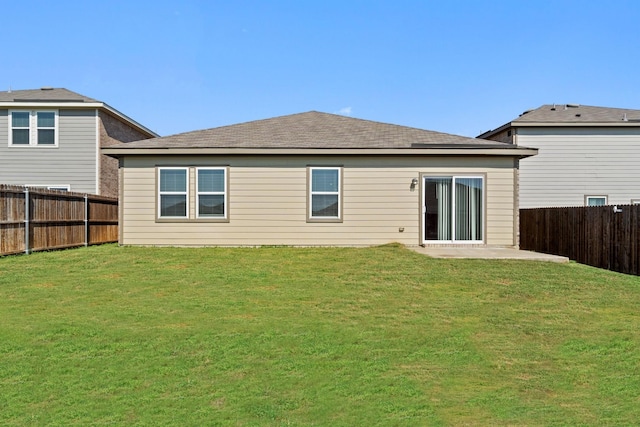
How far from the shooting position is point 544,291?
8516 millimetres

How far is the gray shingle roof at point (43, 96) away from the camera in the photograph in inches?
755

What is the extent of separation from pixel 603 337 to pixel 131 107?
2596 centimetres

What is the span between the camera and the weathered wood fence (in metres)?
11.3

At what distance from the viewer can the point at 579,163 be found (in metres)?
20.1

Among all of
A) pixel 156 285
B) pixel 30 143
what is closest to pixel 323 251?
pixel 156 285

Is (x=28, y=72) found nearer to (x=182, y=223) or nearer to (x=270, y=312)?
(x=182, y=223)

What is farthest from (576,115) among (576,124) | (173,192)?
(173,192)

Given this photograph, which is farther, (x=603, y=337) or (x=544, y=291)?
(x=544, y=291)

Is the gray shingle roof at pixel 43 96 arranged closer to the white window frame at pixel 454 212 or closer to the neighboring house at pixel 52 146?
the neighboring house at pixel 52 146

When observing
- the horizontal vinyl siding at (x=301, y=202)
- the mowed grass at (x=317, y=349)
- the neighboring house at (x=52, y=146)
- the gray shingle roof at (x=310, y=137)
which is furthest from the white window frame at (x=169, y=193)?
the neighboring house at (x=52, y=146)

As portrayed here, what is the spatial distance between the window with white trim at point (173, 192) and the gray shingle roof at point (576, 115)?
1349 centimetres

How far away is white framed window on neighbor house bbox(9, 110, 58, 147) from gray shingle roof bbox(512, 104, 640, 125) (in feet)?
60.8

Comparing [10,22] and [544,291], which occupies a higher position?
[10,22]

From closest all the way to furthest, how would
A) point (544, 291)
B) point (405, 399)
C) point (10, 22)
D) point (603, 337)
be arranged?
point (405, 399)
point (603, 337)
point (544, 291)
point (10, 22)
